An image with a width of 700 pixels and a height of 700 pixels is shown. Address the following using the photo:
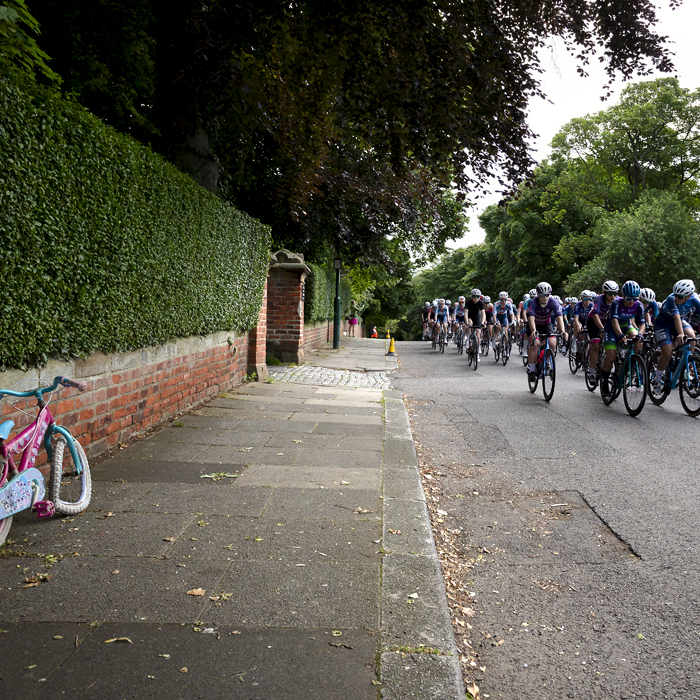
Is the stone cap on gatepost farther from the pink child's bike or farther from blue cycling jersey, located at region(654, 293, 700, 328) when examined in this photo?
the pink child's bike


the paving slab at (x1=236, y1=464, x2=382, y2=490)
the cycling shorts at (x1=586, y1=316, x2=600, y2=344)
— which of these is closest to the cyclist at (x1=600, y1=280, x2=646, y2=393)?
the cycling shorts at (x1=586, y1=316, x2=600, y2=344)

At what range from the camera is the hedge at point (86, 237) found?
4.27m

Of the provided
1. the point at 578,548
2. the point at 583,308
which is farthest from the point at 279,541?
→ the point at 583,308

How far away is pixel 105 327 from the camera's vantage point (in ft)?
18.7

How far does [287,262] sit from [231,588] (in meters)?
13.2

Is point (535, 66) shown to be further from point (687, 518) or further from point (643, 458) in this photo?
point (687, 518)

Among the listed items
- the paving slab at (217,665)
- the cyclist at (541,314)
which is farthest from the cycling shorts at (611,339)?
the paving slab at (217,665)

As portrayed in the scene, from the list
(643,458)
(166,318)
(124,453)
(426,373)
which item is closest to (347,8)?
(166,318)

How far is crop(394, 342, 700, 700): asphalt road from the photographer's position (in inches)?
112

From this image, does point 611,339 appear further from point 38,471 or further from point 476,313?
point 38,471

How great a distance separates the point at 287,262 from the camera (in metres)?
16.1

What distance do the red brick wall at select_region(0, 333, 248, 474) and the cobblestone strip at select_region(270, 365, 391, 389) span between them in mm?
3836

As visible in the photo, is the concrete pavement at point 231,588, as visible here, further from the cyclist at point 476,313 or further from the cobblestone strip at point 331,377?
the cyclist at point 476,313

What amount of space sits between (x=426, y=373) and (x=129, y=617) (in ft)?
48.6
